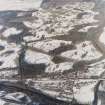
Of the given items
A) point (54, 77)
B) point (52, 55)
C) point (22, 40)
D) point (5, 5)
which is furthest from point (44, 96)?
point (5, 5)

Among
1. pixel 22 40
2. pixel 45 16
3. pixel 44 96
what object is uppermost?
pixel 45 16

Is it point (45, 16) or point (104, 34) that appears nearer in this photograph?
point (104, 34)

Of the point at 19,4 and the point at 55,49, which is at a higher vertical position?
the point at 19,4

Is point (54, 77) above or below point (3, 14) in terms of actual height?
below

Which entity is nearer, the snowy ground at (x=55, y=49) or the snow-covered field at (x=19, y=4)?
the snowy ground at (x=55, y=49)

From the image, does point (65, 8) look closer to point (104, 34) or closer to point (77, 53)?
point (104, 34)

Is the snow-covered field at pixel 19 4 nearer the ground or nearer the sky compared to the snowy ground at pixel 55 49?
nearer the sky

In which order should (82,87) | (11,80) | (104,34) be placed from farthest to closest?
(104,34)
(11,80)
(82,87)

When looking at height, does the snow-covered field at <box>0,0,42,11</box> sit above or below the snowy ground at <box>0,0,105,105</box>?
above

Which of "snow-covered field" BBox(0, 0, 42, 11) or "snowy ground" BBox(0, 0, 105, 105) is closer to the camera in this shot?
"snowy ground" BBox(0, 0, 105, 105)

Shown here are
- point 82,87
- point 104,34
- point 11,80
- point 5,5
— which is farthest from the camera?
point 5,5

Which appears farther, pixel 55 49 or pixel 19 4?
pixel 19 4
